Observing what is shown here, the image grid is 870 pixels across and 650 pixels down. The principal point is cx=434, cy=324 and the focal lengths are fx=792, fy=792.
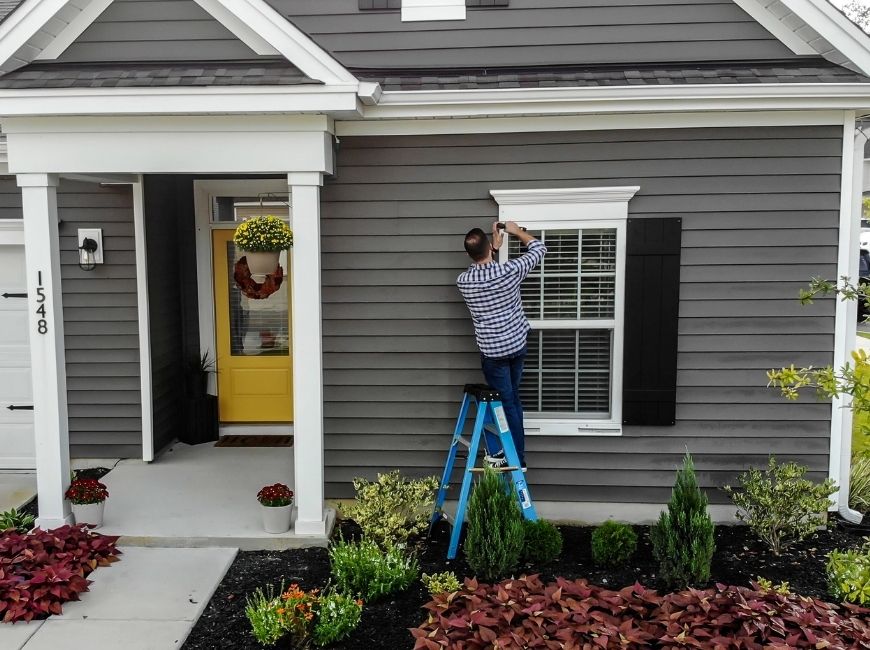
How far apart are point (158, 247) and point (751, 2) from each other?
513 cm

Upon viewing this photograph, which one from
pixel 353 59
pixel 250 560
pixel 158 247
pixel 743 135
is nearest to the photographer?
pixel 250 560

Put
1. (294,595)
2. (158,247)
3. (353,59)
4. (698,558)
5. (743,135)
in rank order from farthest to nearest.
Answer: (158,247) < (353,59) < (743,135) < (698,558) < (294,595)

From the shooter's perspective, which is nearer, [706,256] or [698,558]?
[698,558]

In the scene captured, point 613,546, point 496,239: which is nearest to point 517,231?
point 496,239

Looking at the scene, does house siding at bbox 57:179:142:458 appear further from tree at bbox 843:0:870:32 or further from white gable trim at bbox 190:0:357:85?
tree at bbox 843:0:870:32

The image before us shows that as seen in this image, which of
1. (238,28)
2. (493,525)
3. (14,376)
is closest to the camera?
(493,525)

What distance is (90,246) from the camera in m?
6.68

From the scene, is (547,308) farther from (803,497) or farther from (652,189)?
(803,497)

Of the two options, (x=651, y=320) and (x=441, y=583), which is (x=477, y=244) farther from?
(x=441, y=583)

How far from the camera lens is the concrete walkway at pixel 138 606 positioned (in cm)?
415

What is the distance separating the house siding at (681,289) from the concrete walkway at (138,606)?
1.25 metres

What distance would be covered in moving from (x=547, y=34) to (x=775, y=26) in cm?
160

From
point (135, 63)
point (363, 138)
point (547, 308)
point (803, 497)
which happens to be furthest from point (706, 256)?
point (135, 63)

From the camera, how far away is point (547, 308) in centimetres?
569
